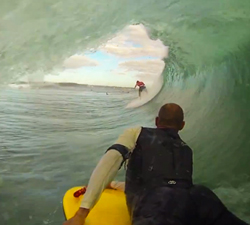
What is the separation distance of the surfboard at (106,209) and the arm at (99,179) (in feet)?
0.26

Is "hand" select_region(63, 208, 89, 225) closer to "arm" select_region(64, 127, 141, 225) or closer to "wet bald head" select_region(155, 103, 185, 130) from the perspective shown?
"arm" select_region(64, 127, 141, 225)

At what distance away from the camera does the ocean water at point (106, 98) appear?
224cm

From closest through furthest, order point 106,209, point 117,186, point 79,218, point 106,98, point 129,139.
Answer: point 79,218
point 129,139
point 106,209
point 117,186
point 106,98

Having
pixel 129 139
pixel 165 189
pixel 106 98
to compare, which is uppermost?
pixel 106 98

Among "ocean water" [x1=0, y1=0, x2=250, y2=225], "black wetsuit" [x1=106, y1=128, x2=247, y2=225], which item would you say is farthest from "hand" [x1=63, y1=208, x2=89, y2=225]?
"ocean water" [x1=0, y1=0, x2=250, y2=225]

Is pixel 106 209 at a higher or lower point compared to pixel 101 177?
lower

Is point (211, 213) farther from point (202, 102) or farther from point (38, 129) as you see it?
point (38, 129)

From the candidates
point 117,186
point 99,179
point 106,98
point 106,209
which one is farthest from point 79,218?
point 106,98

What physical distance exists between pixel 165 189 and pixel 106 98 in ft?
3.17

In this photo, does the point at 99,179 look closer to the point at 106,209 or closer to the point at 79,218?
the point at 79,218

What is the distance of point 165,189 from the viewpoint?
1.53 m

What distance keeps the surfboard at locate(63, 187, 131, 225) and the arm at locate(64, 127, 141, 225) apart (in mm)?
79

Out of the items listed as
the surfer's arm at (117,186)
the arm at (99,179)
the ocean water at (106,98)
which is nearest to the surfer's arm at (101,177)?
the arm at (99,179)

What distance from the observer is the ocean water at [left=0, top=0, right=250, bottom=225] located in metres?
2.24
